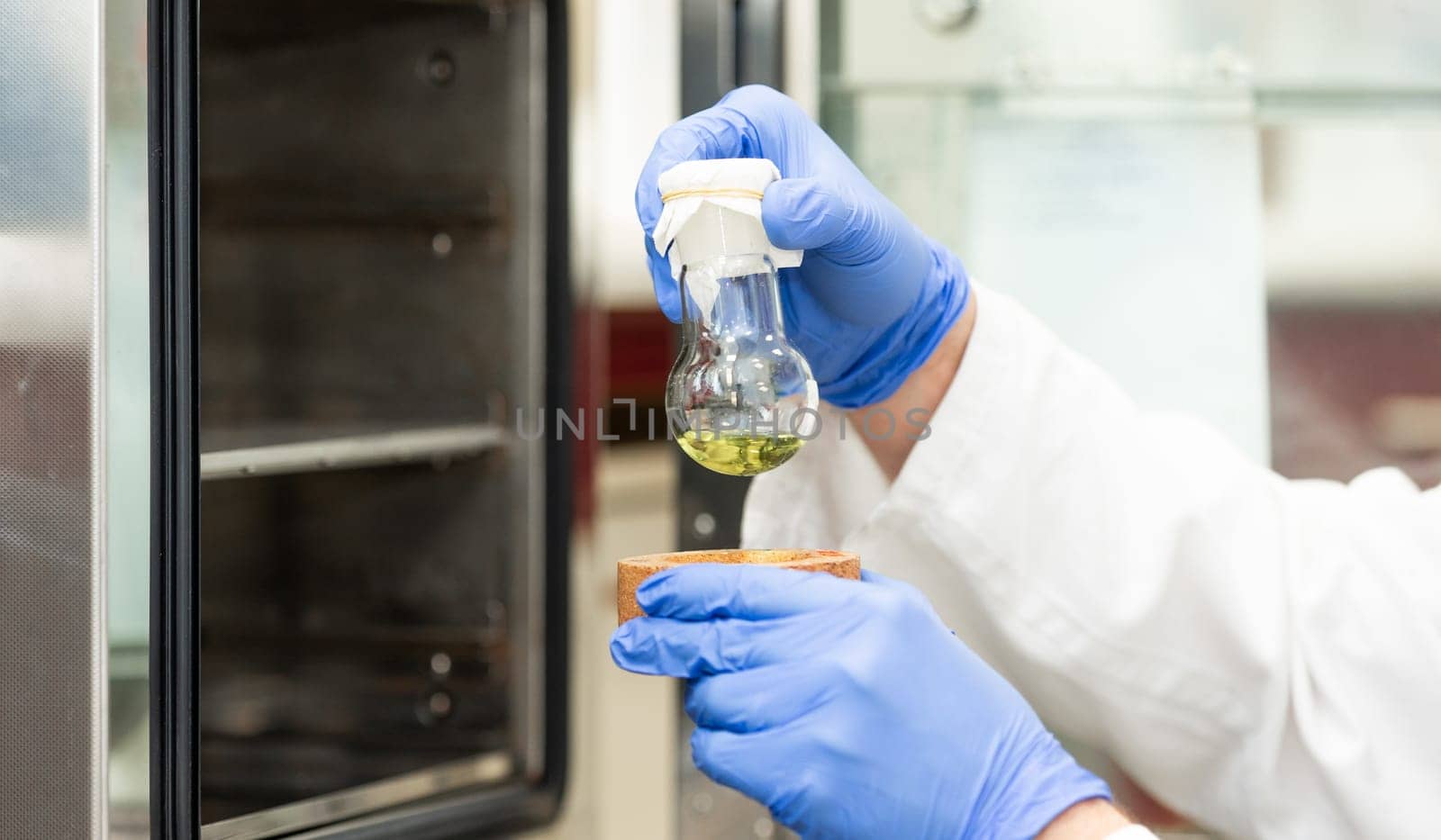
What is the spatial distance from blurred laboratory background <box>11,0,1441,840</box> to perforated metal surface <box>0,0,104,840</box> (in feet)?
1.08

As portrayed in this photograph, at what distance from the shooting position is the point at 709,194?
74 centimetres

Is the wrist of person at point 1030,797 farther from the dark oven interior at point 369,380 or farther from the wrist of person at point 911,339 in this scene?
the dark oven interior at point 369,380

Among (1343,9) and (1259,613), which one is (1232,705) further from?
(1343,9)

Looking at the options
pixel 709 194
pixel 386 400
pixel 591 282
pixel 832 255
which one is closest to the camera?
pixel 709 194

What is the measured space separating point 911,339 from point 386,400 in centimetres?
72

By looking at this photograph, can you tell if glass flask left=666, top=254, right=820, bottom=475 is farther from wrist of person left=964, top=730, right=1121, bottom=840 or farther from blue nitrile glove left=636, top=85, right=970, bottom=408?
wrist of person left=964, top=730, right=1121, bottom=840

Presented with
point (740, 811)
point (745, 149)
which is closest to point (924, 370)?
point (745, 149)

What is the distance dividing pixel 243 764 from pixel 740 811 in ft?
1.98

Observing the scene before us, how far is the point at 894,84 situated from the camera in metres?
1.33

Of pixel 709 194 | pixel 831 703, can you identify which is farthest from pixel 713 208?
pixel 831 703

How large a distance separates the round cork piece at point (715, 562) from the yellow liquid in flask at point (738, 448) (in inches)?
2.5

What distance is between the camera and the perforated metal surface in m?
0.77

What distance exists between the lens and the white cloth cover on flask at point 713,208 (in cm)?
73

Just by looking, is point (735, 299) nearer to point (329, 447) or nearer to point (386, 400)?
point (329, 447)
